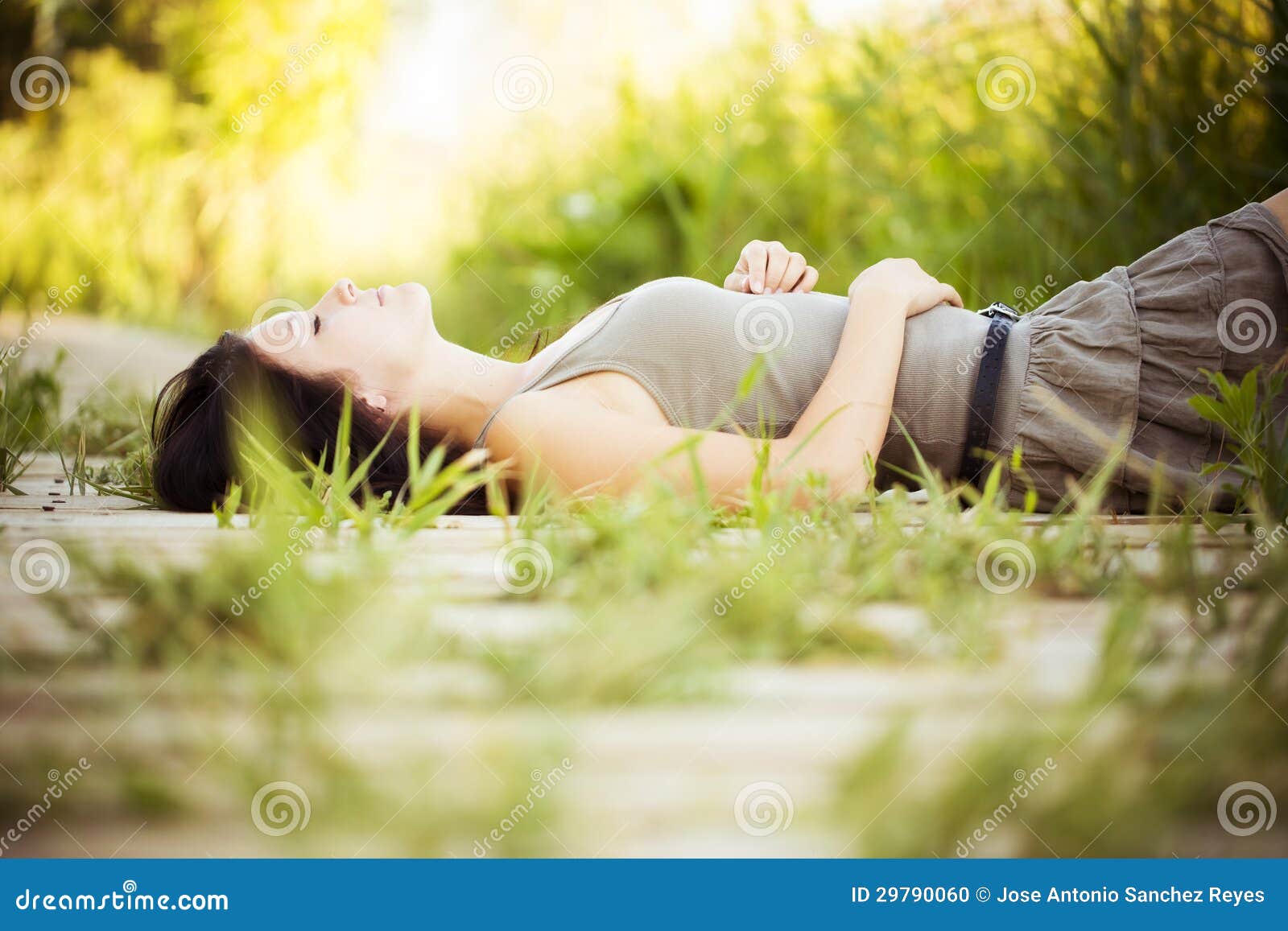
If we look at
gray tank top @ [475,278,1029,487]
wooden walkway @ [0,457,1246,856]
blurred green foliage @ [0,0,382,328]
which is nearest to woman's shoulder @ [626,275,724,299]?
gray tank top @ [475,278,1029,487]

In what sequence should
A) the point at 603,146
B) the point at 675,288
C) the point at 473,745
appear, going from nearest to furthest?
the point at 473,745 < the point at 675,288 < the point at 603,146

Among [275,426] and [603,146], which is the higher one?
[603,146]

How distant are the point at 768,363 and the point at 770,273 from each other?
332mm

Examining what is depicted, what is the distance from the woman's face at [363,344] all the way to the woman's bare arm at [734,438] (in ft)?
1.21

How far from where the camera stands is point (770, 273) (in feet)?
7.57

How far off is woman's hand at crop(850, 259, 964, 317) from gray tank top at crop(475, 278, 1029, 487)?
3cm

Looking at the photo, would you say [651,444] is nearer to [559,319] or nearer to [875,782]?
[875,782]

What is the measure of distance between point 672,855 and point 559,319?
4.10 metres

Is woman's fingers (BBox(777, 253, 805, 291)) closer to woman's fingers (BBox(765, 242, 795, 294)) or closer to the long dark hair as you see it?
woman's fingers (BBox(765, 242, 795, 294))

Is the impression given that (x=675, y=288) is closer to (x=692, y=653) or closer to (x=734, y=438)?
(x=734, y=438)

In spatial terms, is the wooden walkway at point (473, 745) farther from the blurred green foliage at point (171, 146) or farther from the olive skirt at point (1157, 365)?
the blurred green foliage at point (171, 146)

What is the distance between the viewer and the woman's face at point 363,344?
219 cm

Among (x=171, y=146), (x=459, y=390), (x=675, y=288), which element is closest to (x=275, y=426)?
(x=459, y=390)

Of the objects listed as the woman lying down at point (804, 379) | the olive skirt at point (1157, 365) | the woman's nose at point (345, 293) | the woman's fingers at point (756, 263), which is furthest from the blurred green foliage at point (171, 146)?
the olive skirt at point (1157, 365)
